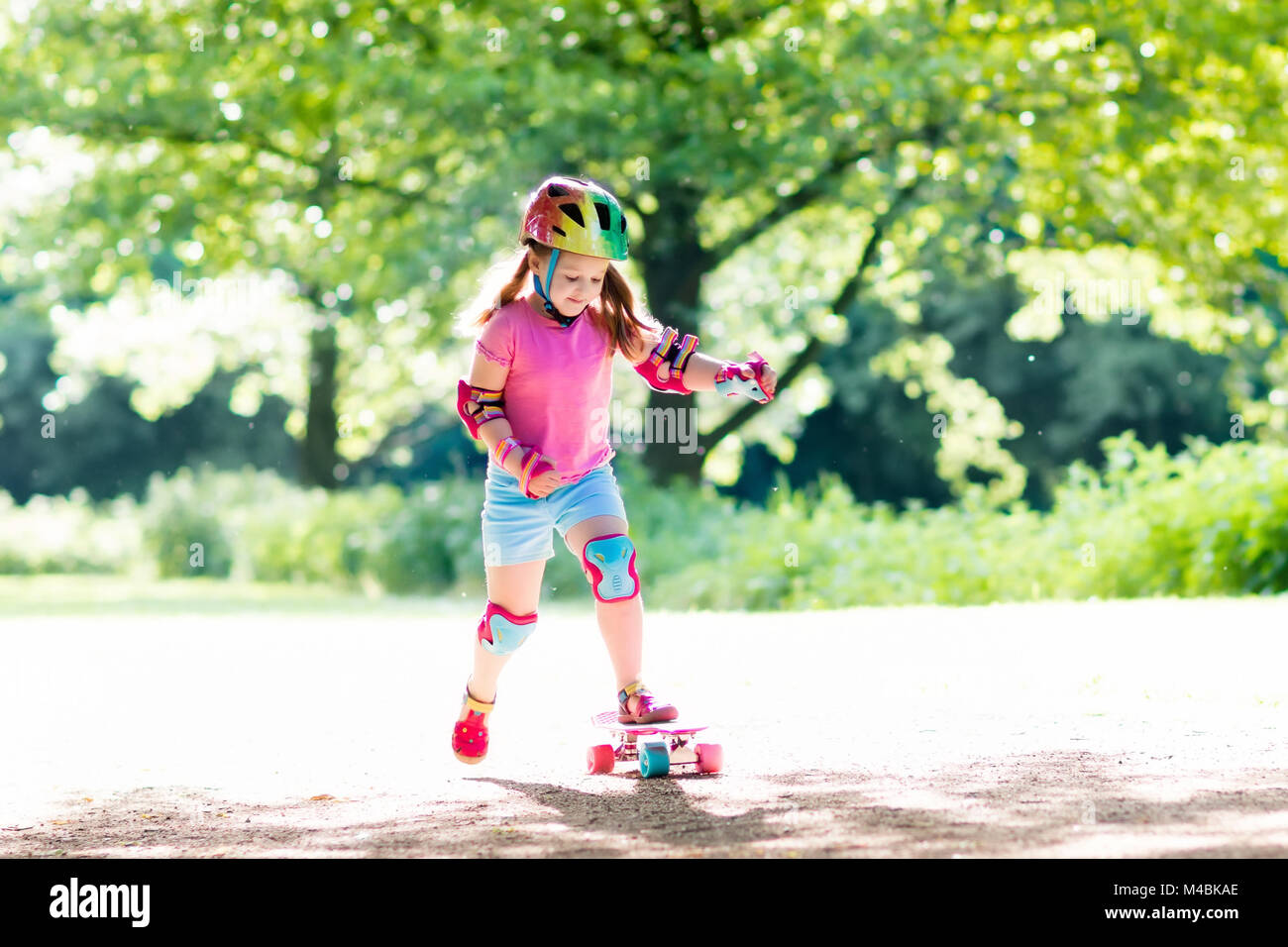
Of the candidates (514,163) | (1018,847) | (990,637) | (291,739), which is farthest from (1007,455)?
(1018,847)

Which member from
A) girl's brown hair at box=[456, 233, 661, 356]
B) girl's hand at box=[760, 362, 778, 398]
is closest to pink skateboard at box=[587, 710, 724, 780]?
girl's hand at box=[760, 362, 778, 398]

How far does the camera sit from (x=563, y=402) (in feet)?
17.8

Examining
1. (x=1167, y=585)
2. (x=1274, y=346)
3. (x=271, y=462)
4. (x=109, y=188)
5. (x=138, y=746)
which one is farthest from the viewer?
(x=271, y=462)

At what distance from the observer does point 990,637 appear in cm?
1002

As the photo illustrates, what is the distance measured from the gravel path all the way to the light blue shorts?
81 centimetres

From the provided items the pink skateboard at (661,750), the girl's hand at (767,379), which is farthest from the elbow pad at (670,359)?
the pink skateboard at (661,750)

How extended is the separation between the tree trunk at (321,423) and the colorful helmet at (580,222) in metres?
23.1

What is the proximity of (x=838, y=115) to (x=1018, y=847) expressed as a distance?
1532 centimetres

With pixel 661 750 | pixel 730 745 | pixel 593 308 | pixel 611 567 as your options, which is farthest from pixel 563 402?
pixel 730 745

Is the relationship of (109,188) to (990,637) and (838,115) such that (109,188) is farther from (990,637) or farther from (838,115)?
(990,637)

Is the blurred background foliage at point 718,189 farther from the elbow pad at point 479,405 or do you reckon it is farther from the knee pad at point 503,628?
the elbow pad at point 479,405

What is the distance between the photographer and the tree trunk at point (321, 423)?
28.3 m

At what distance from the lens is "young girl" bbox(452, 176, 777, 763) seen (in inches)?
210

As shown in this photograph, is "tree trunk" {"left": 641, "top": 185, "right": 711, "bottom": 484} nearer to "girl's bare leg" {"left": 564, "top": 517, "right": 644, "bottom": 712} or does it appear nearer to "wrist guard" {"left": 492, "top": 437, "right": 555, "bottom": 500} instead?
"girl's bare leg" {"left": 564, "top": 517, "right": 644, "bottom": 712}
